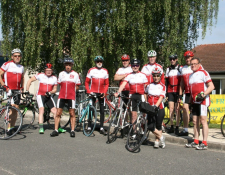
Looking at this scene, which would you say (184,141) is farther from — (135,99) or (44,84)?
(44,84)

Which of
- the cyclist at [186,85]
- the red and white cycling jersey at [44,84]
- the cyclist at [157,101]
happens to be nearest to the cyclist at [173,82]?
the cyclist at [186,85]

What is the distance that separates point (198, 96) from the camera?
270 inches

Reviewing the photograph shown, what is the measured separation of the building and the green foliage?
6.67m

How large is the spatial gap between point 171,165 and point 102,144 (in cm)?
224

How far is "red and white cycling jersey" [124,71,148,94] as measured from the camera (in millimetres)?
7793

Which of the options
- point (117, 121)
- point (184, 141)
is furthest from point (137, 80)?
point (184, 141)

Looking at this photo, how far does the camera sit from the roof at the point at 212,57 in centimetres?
2311

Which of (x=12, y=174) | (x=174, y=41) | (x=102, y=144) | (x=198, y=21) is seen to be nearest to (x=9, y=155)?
(x=12, y=174)

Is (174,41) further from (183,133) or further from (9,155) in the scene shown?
(9,155)

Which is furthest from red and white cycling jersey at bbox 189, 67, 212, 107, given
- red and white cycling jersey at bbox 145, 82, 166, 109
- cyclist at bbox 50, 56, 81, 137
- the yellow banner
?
the yellow banner

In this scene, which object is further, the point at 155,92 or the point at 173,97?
the point at 173,97

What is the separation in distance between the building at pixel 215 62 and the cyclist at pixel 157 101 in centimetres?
1379

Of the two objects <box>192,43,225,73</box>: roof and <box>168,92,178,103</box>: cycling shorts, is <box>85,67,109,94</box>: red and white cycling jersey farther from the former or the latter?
A: <box>192,43,225,73</box>: roof

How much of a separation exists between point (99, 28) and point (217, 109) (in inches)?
264
